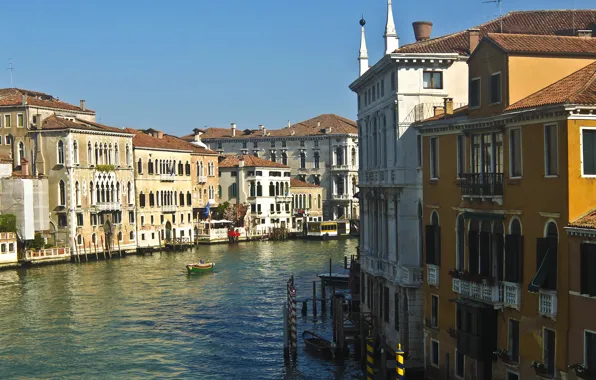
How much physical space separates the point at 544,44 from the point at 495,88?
2.94ft

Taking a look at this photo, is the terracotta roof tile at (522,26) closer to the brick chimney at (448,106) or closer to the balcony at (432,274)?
the brick chimney at (448,106)

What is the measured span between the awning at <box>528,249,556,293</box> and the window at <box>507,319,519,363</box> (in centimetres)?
103

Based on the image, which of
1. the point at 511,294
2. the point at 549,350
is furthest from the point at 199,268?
the point at 549,350

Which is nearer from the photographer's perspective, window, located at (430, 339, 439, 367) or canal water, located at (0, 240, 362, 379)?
window, located at (430, 339, 439, 367)

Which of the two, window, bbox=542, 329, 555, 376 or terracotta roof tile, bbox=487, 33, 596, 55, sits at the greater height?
terracotta roof tile, bbox=487, 33, 596, 55

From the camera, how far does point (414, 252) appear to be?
16.5 m

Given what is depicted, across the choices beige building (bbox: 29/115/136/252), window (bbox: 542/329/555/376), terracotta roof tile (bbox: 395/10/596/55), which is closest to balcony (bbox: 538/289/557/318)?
window (bbox: 542/329/555/376)

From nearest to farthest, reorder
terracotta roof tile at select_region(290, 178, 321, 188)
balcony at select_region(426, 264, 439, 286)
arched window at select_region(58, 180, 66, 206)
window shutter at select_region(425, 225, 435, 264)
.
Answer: balcony at select_region(426, 264, 439, 286)
window shutter at select_region(425, 225, 435, 264)
arched window at select_region(58, 180, 66, 206)
terracotta roof tile at select_region(290, 178, 321, 188)

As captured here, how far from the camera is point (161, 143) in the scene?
173 ft

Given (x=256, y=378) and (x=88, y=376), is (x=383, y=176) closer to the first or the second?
(x=256, y=378)

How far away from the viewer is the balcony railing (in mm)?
12523

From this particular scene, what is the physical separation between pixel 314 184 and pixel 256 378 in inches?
1897

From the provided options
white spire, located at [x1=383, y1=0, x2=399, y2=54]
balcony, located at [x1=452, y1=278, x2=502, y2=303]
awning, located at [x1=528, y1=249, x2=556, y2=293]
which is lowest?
balcony, located at [x1=452, y1=278, x2=502, y2=303]

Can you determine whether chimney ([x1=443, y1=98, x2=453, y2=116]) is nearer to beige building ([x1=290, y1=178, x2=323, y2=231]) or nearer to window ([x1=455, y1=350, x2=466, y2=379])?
window ([x1=455, y1=350, x2=466, y2=379])
